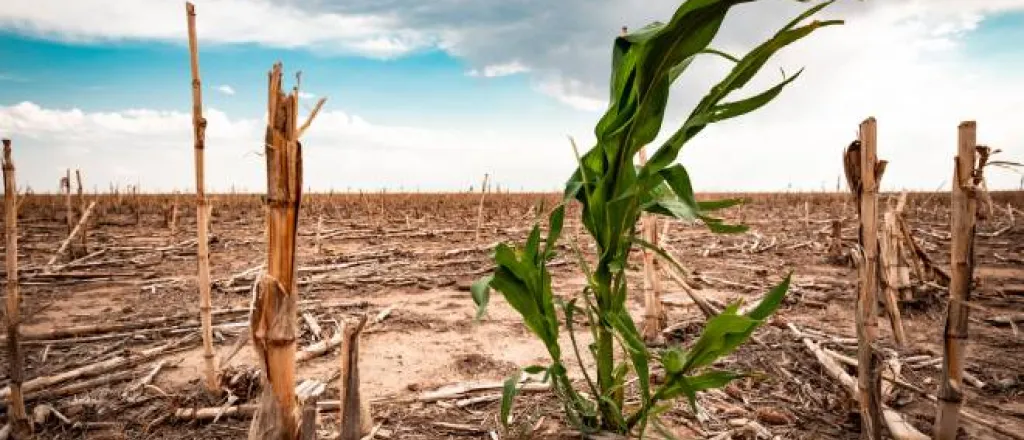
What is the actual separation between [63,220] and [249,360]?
17.4 m

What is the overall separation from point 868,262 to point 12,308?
160 inches

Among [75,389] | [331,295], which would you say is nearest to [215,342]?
[75,389]

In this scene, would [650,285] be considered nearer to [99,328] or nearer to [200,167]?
[200,167]

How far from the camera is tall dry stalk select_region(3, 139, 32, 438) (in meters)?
2.72

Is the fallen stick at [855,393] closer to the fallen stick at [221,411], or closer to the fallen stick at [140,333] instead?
the fallen stick at [221,411]

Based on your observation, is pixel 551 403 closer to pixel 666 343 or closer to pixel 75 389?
pixel 666 343

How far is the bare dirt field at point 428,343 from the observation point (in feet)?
9.97

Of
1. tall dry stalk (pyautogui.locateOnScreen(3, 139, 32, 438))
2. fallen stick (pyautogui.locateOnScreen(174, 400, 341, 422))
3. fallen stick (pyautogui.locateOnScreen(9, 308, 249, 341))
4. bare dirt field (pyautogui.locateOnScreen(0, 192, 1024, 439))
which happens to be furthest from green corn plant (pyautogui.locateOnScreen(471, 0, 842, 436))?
fallen stick (pyautogui.locateOnScreen(9, 308, 249, 341))

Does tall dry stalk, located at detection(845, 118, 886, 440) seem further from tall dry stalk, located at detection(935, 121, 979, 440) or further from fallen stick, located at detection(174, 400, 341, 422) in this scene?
fallen stick, located at detection(174, 400, 341, 422)

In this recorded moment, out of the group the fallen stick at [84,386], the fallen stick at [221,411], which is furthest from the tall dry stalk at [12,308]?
the fallen stick at [221,411]

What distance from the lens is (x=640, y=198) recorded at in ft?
7.02

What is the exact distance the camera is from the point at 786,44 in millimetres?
1785

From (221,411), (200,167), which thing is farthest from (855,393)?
(200,167)

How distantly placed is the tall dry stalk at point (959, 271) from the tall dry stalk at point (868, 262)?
246mm
